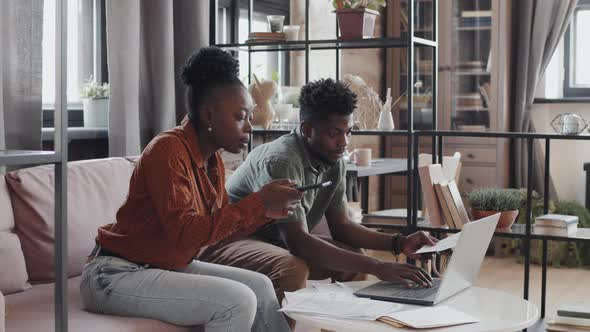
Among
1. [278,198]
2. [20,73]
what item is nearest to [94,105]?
[20,73]

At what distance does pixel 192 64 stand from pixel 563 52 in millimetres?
4243

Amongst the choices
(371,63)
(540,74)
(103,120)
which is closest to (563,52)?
(540,74)

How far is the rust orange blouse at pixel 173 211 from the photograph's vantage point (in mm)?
2191

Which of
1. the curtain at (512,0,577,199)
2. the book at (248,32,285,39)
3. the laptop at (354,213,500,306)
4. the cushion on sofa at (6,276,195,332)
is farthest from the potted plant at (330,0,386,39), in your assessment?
the curtain at (512,0,577,199)

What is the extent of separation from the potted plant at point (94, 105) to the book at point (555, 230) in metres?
1.83

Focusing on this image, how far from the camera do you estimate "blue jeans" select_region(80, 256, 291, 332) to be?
218 centimetres

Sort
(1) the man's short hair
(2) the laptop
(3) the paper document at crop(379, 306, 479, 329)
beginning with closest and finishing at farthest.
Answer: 1. (3) the paper document at crop(379, 306, 479, 329)
2. (2) the laptop
3. (1) the man's short hair

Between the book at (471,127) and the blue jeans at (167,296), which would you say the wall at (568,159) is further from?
the blue jeans at (167,296)

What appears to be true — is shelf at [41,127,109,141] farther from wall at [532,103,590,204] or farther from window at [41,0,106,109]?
wall at [532,103,590,204]

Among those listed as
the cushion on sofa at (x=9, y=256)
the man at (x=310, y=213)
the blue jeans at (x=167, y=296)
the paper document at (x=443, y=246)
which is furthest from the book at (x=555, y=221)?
the cushion on sofa at (x=9, y=256)

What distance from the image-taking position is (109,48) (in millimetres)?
3461

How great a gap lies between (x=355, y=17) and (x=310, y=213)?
109 cm

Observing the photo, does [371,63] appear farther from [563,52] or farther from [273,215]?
[273,215]

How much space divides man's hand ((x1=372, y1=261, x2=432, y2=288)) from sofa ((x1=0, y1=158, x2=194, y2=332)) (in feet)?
1.82
